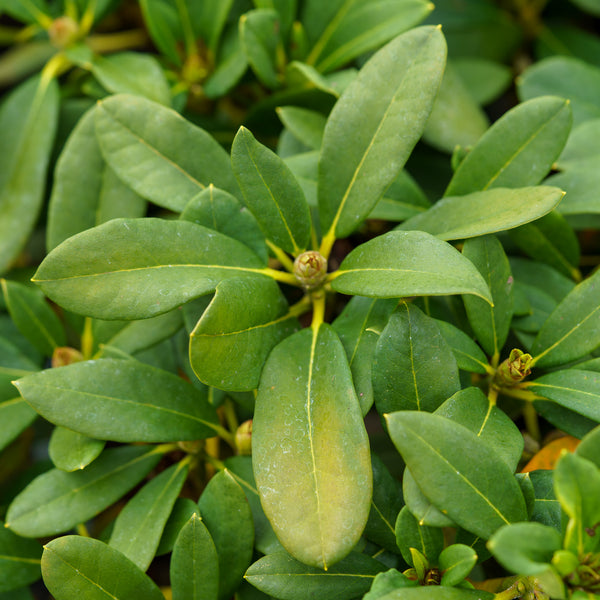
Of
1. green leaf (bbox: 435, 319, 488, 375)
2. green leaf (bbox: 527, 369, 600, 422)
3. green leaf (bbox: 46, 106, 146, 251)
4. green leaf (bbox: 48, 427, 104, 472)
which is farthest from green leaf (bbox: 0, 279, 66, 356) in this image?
green leaf (bbox: 527, 369, 600, 422)

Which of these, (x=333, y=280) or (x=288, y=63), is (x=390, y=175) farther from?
(x=288, y=63)

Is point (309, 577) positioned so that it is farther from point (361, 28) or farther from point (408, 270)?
point (361, 28)

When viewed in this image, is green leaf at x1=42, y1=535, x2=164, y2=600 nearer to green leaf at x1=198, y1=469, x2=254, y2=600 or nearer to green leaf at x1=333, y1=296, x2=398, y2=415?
green leaf at x1=198, y1=469, x2=254, y2=600

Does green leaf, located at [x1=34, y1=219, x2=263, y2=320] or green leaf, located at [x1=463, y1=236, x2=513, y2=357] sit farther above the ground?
green leaf, located at [x1=34, y1=219, x2=263, y2=320]

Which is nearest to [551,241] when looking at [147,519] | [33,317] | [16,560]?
[147,519]

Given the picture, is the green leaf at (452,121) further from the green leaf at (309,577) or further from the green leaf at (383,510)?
the green leaf at (309,577)

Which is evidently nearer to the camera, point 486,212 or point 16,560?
point 486,212
